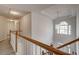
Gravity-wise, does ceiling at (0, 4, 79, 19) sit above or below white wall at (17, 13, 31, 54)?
above

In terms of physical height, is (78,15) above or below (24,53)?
above

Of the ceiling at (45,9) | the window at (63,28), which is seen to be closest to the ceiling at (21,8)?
the ceiling at (45,9)

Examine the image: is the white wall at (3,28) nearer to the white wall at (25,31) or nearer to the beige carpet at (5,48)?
the beige carpet at (5,48)

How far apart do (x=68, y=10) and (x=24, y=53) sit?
2.53 ft

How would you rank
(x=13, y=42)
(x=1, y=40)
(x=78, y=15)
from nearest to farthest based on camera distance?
1. (x=78, y=15)
2. (x=1, y=40)
3. (x=13, y=42)

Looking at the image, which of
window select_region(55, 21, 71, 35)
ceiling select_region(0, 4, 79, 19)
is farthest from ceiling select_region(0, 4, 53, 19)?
window select_region(55, 21, 71, 35)

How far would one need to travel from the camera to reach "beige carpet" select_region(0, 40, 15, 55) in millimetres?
1416

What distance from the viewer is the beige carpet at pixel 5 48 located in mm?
1416

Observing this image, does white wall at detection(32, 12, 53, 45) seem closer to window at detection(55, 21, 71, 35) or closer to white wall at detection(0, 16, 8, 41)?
window at detection(55, 21, 71, 35)

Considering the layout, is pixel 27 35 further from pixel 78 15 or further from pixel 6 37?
pixel 78 15

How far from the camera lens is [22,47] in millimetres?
1568

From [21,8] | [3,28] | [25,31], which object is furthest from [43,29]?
[3,28]

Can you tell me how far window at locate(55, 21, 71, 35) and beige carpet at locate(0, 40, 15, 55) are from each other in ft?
2.17
